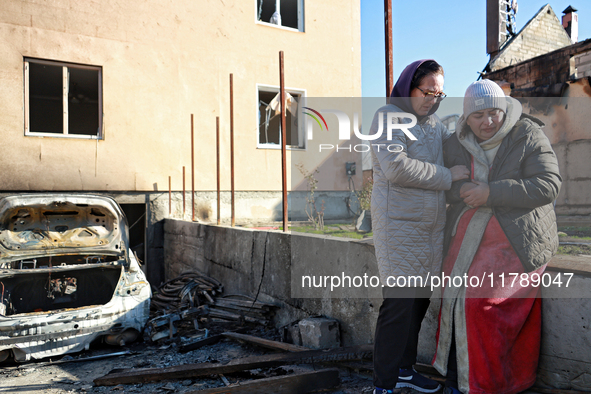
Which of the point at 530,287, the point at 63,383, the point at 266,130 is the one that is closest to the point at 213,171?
the point at 266,130

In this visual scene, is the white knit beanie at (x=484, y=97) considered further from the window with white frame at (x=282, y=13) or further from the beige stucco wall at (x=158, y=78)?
the window with white frame at (x=282, y=13)

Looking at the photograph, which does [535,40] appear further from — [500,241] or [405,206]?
[405,206]

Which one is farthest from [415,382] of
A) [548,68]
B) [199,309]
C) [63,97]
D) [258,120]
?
[548,68]

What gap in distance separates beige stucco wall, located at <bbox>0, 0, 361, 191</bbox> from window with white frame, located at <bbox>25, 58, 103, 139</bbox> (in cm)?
19

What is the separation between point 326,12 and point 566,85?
610cm

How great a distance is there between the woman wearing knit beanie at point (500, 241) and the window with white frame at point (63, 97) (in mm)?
8643

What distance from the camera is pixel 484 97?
7.10ft

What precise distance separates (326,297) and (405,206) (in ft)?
6.69

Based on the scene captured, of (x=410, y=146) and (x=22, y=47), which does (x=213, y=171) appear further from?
(x=410, y=146)

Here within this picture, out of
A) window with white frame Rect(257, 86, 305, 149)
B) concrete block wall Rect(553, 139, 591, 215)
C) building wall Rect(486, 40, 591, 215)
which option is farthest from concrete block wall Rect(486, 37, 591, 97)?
window with white frame Rect(257, 86, 305, 149)

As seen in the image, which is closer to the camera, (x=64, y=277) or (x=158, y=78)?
(x=64, y=277)

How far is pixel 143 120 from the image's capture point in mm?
9422

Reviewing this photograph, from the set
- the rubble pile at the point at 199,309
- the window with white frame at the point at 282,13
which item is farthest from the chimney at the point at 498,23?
the rubble pile at the point at 199,309

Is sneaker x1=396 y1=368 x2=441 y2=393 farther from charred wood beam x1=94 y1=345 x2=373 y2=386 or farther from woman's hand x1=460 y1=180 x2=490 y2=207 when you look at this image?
woman's hand x1=460 y1=180 x2=490 y2=207
